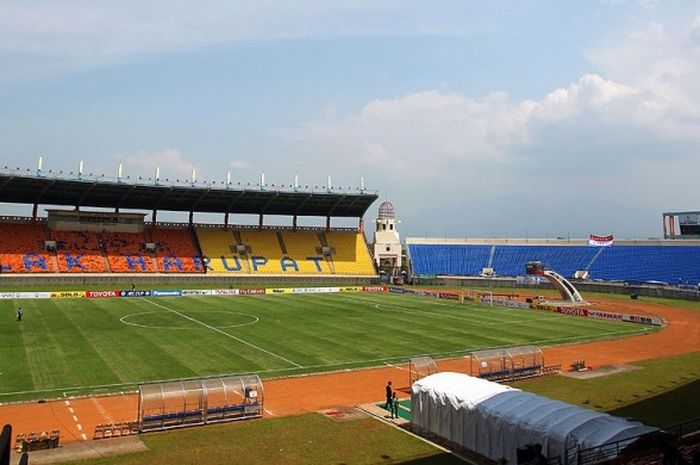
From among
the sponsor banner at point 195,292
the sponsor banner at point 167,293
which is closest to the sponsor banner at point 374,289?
the sponsor banner at point 195,292

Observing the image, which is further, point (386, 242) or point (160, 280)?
point (386, 242)

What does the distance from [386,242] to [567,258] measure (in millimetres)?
35043

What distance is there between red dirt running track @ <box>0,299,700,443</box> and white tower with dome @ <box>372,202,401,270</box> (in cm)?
7138

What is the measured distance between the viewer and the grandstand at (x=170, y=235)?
86.8 metres

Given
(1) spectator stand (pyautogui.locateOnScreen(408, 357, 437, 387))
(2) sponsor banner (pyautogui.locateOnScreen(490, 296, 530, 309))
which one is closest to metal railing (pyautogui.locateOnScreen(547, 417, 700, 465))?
(1) spectator stand (pyautogui.locateOnScreen(408, 357, 437, 387))

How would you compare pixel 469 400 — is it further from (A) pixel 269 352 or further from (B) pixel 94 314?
(B) pixel 94 314

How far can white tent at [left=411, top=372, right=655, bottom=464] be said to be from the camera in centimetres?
1852

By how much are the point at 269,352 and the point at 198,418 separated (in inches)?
615

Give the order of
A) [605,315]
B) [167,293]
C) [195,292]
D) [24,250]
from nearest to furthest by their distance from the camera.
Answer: [605,315] → [167,293] → [195,292] → [24,250]

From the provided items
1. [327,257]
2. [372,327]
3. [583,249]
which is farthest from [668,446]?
[583,249]

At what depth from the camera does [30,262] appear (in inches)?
3314

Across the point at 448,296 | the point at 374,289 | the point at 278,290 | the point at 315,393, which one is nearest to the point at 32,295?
the point at 278,290

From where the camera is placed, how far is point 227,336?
46375mm

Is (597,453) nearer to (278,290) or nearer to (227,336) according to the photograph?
(227,336)
